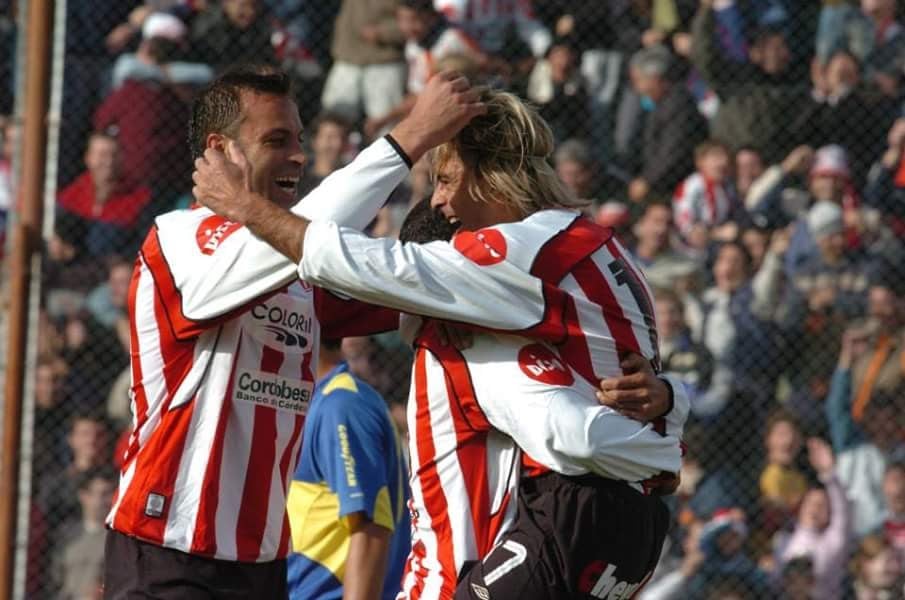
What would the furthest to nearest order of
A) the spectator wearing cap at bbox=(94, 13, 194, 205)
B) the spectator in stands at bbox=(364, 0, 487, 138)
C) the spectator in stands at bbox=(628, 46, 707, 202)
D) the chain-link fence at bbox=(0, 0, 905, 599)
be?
1. the spectator in stands at bbox=(364, 0, 487, 138)
2. the spectator in stands at bbox=(628, 46, 707, 202)
3. the spectator wearing cap at bbox=(94, 13, 194, 205)
4. the chain-link fence at bbox=(0, 0, 905, 599)

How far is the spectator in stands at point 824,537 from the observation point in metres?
8.34

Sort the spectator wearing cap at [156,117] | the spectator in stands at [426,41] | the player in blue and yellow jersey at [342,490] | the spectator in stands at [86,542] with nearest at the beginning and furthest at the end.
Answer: the player in blue and yellow jersey at [342,490] → the spectator in stands at [86,542] → the spectator wearing cap at [156,117] → the spectator in stands at [426,41]

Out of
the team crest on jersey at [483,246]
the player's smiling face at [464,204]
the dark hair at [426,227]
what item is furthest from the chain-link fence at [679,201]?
the team crest on jersey at [483,246]

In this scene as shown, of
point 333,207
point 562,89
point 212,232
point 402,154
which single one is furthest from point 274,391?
point 562,89

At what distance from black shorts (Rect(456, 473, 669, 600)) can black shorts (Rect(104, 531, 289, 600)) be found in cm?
59

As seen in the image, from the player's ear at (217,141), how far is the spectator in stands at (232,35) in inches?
194

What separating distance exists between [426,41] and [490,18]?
39cm

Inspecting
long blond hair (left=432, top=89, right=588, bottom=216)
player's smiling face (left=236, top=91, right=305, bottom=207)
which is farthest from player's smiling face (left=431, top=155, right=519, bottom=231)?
player's smiling face (left=236, top=91, right=305, bottom=207)

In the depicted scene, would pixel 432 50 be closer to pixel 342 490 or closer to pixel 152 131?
pixel 152 131

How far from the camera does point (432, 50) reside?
9305 millimetres

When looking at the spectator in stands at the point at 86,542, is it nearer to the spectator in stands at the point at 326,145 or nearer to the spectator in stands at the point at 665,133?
the spectator in stands at the point at 326,145

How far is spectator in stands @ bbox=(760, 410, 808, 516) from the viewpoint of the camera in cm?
847

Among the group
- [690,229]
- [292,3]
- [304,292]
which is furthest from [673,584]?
[304,292]

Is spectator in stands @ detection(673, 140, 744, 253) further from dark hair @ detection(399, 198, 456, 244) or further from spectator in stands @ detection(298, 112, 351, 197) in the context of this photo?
dark hair @ detection(399, 198, 456, 244)
